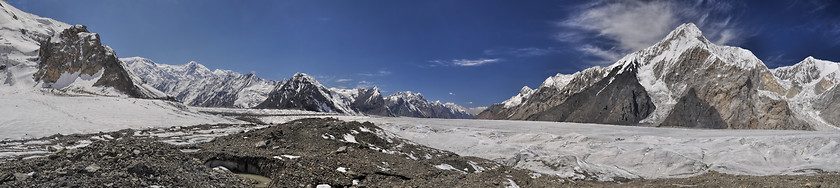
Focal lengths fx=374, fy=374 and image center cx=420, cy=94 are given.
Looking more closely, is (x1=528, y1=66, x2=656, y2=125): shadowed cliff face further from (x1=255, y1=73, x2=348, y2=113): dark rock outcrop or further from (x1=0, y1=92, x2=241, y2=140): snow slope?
(x1=0, y1=92, x2=241, y2=140): snow slope

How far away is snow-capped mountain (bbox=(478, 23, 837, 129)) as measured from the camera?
98.2 meters

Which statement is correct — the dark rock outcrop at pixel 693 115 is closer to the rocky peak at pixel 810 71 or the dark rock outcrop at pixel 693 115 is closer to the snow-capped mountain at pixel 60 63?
the rocky peak at pixel 810 71

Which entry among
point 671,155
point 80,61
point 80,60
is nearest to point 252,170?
point 671,155

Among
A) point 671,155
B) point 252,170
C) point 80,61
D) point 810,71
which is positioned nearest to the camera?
point 252,170

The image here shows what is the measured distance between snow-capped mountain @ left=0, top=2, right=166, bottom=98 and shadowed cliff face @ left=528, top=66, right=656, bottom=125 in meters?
118

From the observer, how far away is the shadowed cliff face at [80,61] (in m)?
72.6

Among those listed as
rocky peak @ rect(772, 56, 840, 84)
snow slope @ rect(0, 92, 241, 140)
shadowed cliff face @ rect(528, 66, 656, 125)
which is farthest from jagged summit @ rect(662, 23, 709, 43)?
snow slope @ rect(0, 92, 241, 140)

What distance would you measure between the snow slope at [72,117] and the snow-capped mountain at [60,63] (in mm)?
43274

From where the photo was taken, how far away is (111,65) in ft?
271

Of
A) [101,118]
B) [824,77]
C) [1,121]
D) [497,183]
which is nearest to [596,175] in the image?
[497,183]

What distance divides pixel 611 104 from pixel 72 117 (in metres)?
123

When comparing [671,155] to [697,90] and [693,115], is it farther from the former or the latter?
[697,90]

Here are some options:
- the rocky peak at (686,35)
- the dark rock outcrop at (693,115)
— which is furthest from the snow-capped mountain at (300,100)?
the rocky peak at (686,35)

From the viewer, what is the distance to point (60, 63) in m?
74.6
